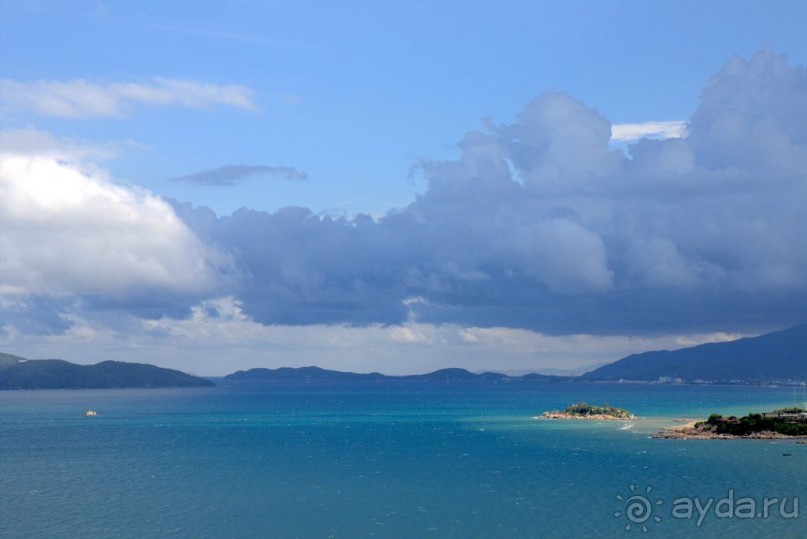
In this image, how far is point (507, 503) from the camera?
82812mm

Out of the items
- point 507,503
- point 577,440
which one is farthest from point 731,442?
point 507,503

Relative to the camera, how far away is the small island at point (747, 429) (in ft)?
447

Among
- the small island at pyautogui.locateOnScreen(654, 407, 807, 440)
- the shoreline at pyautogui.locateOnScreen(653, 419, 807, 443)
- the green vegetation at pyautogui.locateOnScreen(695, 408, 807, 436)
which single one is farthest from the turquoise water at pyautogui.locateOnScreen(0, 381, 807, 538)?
the green vegetation at pyautogui.locateOnScreen(695, 408, 807, 436)

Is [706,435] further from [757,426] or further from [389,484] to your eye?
[389,484]

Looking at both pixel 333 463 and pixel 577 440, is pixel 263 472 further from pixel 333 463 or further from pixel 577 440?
pixel 577 440

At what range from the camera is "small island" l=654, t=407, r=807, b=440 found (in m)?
136

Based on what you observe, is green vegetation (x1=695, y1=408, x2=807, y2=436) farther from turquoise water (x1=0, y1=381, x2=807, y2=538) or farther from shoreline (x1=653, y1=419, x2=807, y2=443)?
turquoise water (x1=0, y1=381, x2=807, y2=538)

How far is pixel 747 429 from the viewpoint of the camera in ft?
454

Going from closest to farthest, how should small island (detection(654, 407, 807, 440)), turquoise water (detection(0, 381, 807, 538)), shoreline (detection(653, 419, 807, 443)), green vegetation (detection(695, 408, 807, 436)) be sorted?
turquoise water (detection(0, 381, 807, 538)) → shoreline (detection(653, 419, 807, 443)) → small island (detection(654, 407, 807, 440)) → green vegetation (detection(695, 408, 807, 436))

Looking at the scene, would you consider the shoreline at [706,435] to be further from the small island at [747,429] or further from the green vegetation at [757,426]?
the green vegetation at [757,426]

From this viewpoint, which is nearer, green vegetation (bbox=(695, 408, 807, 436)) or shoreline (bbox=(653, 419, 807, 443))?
shoreline (bbox=(653, 419, 807, 443))


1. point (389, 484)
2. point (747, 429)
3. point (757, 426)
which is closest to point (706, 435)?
point (747, 429)

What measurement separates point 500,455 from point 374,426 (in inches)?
2651

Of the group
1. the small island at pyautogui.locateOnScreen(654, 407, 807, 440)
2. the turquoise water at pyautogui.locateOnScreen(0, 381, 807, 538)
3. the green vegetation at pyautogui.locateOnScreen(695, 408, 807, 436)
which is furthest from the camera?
the green vegetation at pyautogui.locateOnScreen(695, 408, 807, 436)
